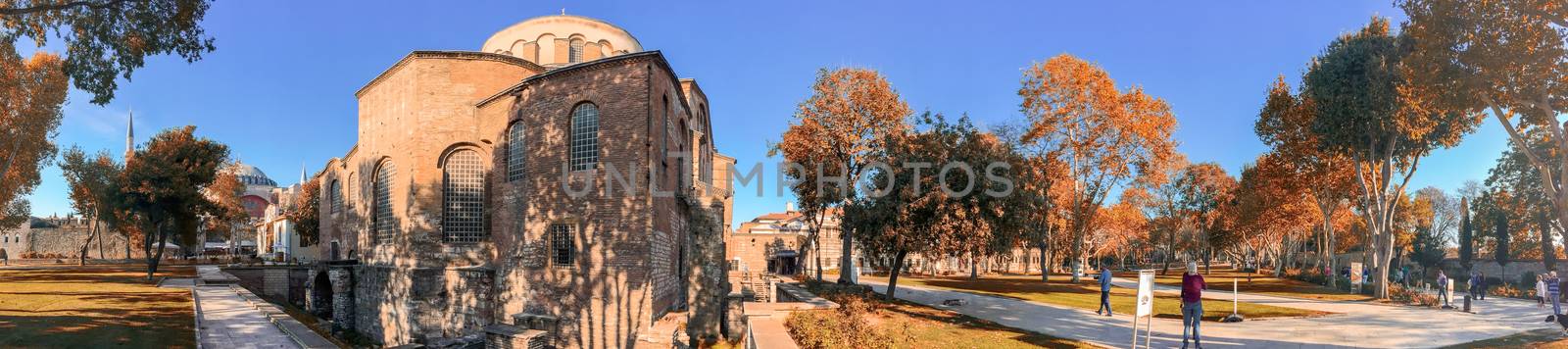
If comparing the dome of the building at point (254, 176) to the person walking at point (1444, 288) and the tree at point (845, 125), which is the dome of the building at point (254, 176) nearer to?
the tree at point (845, 125)

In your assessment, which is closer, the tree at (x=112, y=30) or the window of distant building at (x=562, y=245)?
the tree at (x=112, y=30)

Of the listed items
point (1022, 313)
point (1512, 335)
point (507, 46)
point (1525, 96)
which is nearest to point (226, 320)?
point (507, 46)

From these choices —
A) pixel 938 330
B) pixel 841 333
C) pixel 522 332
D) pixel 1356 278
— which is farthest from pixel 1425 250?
pixel 522 332

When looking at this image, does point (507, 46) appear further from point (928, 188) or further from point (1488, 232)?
point (1488, 232)

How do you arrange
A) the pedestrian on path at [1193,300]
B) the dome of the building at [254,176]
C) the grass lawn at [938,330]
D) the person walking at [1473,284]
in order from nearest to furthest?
the pedestrian on path at [1193,300]
the grass lawn at [938,330]
the person walking at [1473,284]
the dome of the building at [254,176]

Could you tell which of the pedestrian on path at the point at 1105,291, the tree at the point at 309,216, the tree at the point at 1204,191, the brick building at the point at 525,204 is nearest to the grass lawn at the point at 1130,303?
the pedestrian on path at the point at 1105,291

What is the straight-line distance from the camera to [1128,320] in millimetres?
17531

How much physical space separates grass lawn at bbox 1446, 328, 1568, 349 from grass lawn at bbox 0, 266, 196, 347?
1013 inches

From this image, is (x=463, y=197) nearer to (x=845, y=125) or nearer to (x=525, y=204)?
(x=525, y=204)

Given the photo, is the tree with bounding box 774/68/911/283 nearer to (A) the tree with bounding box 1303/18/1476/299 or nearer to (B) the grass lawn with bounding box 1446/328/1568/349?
(A) the tree with bounding box 1303/18/1476/299

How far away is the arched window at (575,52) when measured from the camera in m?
27.5

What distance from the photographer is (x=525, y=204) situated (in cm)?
1912

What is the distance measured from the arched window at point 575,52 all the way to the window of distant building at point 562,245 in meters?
11.1

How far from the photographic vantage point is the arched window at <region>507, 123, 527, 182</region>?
20344 mm
